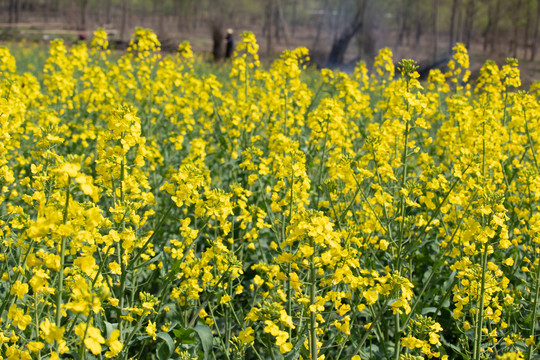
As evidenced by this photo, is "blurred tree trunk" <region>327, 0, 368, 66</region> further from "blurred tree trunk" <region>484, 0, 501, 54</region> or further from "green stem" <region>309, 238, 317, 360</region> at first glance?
"green stem" <region>309, 238, 317, 360</region>

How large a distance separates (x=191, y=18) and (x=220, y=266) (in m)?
57.4

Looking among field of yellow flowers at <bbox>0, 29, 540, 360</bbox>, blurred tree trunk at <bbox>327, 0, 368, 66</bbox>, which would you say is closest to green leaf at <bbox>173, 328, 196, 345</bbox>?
field of yellow flowers at <bbox>0, 29, 540, 360</bbox>

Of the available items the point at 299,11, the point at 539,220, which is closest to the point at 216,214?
the point at 539,220

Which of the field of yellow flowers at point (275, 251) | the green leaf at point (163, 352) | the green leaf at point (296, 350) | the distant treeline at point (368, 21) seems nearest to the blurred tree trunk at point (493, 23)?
the distant treeline at point (368, 21)

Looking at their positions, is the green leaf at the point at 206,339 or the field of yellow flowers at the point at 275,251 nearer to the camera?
the field of yellow flowers at the point at 275,251

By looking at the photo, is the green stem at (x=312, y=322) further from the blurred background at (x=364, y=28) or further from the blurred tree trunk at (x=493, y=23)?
the blurred tree trunk at (x=493, y=23)

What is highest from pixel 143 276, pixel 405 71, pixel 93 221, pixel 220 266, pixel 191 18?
pixel 191 18

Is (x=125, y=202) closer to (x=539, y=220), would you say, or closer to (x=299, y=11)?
(x=539, y=220)

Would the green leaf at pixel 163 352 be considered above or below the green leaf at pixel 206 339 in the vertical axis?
below

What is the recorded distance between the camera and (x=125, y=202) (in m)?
2.19

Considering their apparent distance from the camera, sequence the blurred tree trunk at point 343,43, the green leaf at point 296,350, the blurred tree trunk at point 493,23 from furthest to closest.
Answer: the blurred tree trunk at point 493,23, the blurred tree trunk at point 343,43, the green leaf at point 296,350

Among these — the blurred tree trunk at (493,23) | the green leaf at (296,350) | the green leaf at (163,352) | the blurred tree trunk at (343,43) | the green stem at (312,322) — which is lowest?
the green leaf at (163,352)

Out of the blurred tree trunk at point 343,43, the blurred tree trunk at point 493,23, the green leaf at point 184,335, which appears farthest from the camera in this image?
the blurred tree trunk at point 493,23

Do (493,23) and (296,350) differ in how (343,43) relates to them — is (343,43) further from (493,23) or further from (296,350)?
(296,350)
